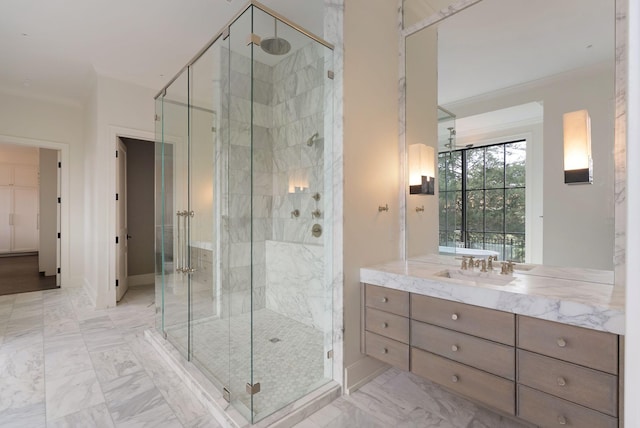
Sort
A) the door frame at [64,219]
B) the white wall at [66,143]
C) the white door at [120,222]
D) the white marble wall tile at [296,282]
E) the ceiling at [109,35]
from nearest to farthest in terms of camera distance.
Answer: the white marble wall tile at [296,282] < the ceiling at [109,35] < the white door at [120,222] < the white wall at [66,143] < the door frame at [64,219]

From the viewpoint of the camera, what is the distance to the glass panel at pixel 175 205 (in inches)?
113

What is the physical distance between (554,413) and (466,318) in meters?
0.52

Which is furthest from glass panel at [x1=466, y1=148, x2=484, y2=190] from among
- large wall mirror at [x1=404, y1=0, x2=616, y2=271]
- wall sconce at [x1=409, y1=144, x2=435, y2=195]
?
wall sconce at [x1=409, y1=144, x2=435, y2=195]

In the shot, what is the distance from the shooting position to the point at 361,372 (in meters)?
2.23

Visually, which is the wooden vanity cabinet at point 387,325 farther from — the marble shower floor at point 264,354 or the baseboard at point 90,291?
the baseboard at point 90,291

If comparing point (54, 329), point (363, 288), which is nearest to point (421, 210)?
point (363, 288)

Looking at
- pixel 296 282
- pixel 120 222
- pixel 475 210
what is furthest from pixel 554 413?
pixel 120 222

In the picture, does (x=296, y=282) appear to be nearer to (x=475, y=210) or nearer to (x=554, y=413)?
(x=475, y=210)

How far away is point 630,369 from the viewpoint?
34 centimetres

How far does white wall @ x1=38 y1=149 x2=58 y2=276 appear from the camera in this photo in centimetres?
582

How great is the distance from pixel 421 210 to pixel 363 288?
82 centimetres

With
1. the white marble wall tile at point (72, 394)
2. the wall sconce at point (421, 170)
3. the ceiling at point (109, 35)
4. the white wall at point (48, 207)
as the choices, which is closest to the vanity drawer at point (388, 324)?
the wall sconce at point (421, 170)

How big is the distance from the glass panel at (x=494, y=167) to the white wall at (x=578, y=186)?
24 cm

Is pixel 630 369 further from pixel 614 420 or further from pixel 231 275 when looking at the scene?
pixel 231 275
